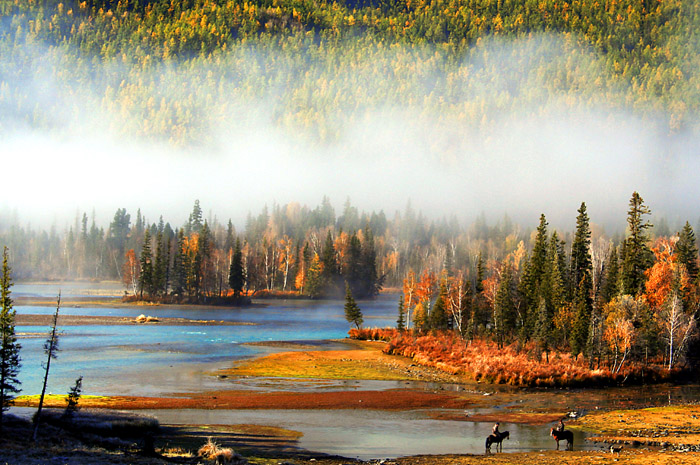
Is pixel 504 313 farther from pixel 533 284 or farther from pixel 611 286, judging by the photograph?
pixel 611 286

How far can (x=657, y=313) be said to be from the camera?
257 ft

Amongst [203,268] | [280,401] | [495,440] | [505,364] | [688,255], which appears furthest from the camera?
[203,268]

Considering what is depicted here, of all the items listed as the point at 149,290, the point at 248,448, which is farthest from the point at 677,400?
the point at 149,290

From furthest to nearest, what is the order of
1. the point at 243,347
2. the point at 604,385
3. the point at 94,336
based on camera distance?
the point at 94,336, the point at 243,347, the point at 604,385

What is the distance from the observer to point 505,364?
219 feet

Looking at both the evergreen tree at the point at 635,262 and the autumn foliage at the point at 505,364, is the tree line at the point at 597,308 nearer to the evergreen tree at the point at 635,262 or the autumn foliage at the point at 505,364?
the evergreen tree at the point at 635,262

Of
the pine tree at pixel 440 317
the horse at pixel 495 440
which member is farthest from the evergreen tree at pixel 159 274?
the horse at pixel 495 440

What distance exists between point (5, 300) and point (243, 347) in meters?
58.2

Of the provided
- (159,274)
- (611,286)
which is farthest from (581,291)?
(159,274)

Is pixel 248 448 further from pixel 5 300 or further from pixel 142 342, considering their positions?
pixel 142 342

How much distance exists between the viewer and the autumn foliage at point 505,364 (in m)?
63.2

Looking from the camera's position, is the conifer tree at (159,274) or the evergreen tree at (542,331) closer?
the evergreen tree at (542,331)

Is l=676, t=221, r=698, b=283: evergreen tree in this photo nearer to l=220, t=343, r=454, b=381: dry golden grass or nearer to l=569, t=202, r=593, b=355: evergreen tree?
l=569, t=202, r=593, b=355: evergreen tree

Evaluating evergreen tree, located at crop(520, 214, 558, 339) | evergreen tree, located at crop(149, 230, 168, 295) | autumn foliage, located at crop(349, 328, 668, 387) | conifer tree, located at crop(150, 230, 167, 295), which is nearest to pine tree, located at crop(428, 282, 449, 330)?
autumn foliage, located at crop(349, 328, 668, 387)
